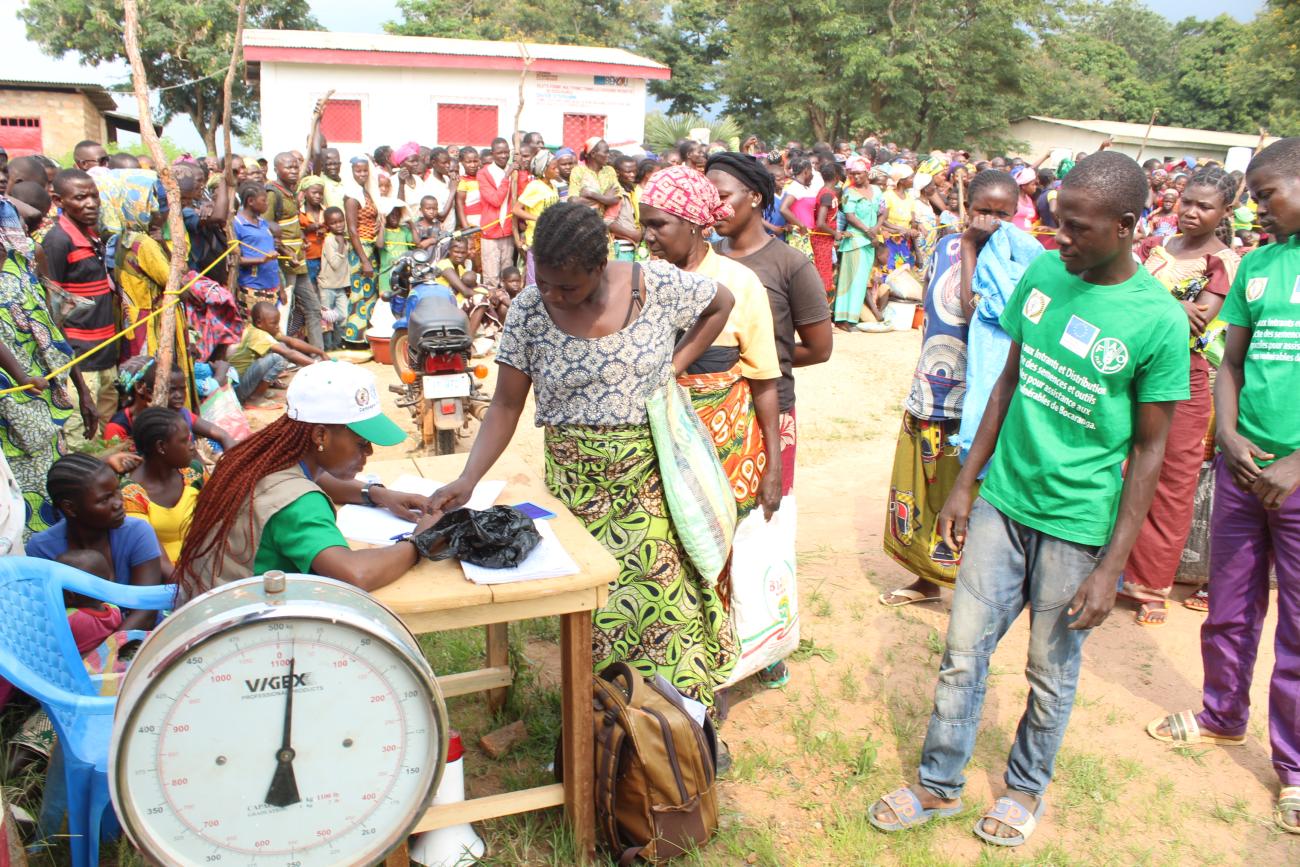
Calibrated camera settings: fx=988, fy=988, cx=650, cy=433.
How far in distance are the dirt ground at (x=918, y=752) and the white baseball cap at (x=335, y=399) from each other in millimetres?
1417

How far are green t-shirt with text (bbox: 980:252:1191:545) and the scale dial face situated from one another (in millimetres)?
1850

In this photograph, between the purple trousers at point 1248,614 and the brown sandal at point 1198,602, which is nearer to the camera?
the purple trousers at point 1248,614

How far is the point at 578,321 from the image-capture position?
2865 mm

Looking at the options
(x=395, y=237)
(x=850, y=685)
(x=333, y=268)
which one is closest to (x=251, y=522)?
(x=850, y=685)

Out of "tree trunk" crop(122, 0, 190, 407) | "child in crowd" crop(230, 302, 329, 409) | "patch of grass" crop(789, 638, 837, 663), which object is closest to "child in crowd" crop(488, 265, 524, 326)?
"child in crowd" crop(230, 302, 329, 409)

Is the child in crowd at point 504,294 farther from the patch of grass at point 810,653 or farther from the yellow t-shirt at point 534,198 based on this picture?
the patch of grass at point 810,653

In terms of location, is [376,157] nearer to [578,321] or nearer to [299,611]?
[578,321]

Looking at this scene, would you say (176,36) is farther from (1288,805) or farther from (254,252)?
(1288,805)

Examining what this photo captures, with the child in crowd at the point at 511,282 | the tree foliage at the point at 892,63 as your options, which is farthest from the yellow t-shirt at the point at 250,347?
the tree foliage at the point at 892,63

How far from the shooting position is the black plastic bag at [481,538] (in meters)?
2.52

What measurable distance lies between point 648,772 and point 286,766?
1.11 m

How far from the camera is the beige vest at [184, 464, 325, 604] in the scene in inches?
89.4

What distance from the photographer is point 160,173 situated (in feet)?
13.6

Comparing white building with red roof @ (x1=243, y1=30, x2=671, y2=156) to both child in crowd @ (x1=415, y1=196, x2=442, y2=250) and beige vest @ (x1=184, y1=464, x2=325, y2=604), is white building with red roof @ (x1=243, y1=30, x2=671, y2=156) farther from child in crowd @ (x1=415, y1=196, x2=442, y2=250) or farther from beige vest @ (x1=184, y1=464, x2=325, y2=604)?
beige vest @ (x1=184, y1=464, x2=325, y2=604)
